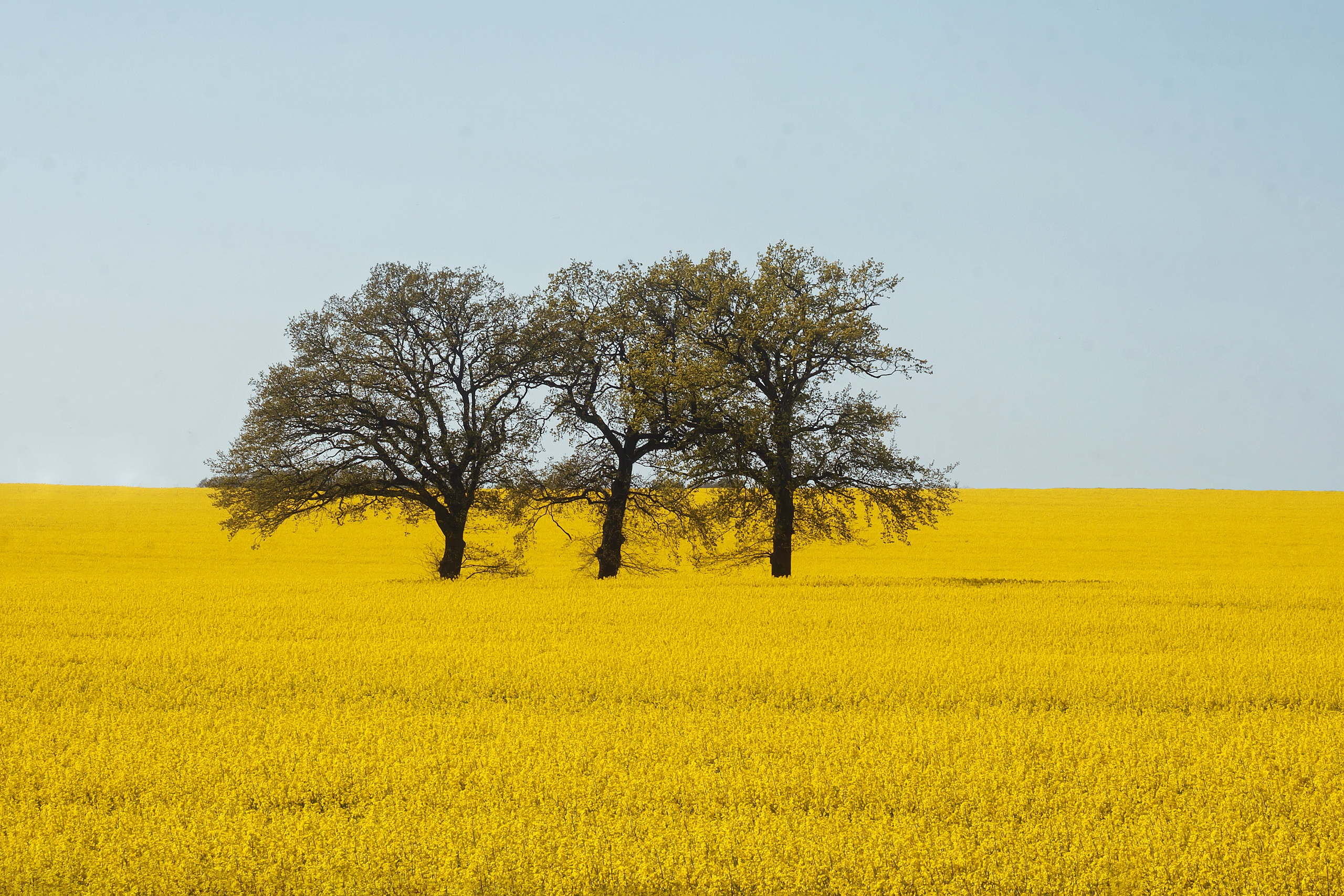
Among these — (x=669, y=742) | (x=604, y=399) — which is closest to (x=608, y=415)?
(x=604, y=399)

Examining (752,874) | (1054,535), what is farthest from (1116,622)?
(1054,535)

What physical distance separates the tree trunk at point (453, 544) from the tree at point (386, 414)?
101mm

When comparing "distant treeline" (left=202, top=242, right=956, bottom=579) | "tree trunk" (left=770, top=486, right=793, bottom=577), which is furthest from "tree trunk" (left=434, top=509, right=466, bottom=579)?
"tree trunk" (left=770, top=486, right=793, bottom=577)

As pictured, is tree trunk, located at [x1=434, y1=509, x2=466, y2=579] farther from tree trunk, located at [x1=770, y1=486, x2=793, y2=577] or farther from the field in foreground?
tree trunk, located at [x1=770, y1=486, x2=793, y2=577]

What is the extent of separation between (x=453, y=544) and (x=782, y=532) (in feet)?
33.3

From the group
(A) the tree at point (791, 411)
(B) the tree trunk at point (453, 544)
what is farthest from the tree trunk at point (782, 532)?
(B) the tree trunk at point (453, 544)

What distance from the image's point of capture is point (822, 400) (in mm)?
27594

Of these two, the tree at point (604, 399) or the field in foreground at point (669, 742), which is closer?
the field in foreground at point (669, 742)

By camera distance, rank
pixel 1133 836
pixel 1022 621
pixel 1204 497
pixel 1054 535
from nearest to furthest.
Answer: pixel 1133 836, pixel 1022 621, pixel 1054 535, pixel 1204 497

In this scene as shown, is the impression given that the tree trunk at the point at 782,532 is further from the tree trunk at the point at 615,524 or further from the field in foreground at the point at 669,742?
the tree trunk at the point at 615,524

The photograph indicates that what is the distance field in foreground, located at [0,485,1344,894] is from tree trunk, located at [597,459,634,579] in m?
4.55

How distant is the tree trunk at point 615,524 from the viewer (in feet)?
95.7

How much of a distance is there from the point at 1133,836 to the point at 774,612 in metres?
13.9

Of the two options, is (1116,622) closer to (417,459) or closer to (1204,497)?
(417,459)
